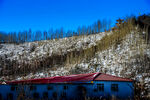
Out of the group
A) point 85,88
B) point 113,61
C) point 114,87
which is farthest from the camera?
point 113,61

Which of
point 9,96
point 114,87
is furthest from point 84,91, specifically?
point 9,96

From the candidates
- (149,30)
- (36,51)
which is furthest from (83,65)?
(36,51)

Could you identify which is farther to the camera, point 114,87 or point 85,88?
→ point 114,87

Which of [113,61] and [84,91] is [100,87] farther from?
[113,61]

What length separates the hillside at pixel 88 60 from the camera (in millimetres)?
22500

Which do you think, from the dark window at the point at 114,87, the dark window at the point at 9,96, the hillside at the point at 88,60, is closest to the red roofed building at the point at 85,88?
the dark window at the point at 114,87

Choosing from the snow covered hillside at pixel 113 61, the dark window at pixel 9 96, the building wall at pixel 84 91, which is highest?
the snow covered hillside at pixel 113 61

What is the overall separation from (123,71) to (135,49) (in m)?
6.42

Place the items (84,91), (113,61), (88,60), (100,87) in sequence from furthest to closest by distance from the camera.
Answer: (88,60)
(113,61)
(100,87)
(84,91)

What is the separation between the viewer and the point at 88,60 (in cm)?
2939

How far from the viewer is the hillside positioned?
22.5 metres

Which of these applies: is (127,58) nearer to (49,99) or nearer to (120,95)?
(120,95)

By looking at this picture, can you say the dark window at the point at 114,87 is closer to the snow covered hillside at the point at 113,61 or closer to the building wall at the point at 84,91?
the building wall at the point at 84,91

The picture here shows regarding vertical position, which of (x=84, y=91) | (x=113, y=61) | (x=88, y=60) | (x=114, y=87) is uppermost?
(x=88, y=60)
